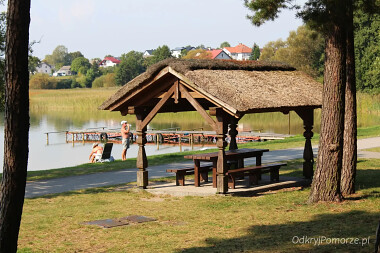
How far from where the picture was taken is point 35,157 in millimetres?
38969

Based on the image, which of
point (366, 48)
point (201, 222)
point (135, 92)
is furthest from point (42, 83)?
point (201, 222)

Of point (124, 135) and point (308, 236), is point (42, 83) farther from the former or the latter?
point (308, 236)

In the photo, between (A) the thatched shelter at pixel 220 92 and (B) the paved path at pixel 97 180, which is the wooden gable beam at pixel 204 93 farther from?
(B) the paved path at pixel 97 180

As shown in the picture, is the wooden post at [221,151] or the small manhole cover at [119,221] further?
the wooden post at [221,151]

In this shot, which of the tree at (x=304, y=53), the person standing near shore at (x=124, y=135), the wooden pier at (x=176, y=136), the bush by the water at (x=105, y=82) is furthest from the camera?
the bush by the water at (x=105, y=82)

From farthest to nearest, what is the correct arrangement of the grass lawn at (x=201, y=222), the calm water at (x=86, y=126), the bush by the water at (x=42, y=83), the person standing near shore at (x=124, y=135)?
the bush by the water at (x=42, y=83)
the calm water at (x=86, y=126)
the person standing near shore at (x=124, y=135)
the grass lawn at (x=201, y=222)

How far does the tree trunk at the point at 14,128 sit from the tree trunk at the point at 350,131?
318 inches

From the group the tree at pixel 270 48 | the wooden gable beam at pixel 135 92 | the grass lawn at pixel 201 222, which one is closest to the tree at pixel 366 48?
the tree at pixel 270 48

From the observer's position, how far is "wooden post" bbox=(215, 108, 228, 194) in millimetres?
14766

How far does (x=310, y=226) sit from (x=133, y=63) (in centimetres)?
12696

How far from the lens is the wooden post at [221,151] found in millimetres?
14766

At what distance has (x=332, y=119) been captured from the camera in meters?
13.0

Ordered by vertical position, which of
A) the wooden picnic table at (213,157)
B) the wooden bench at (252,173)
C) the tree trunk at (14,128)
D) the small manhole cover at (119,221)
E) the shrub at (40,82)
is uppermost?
the shrub at (40,82)

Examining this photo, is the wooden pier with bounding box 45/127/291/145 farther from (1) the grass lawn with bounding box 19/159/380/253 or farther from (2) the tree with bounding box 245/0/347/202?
(2) the tree with bounding box 245/0/347/202
